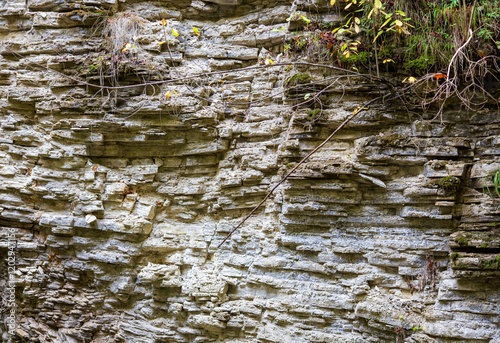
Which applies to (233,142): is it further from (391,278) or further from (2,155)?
(2,155)

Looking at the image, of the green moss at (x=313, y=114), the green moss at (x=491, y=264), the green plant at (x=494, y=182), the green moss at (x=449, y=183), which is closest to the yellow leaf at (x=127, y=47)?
the green moss at (x=313, y=114)

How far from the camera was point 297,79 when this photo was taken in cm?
437

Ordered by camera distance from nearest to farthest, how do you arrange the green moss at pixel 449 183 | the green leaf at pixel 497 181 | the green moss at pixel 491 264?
the green moss at pixel 491 264
the green leaf at pixel 497 181
the green moss at pixel 449 183

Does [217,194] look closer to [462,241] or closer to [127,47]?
[127,47]

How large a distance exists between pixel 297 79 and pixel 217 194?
181cm

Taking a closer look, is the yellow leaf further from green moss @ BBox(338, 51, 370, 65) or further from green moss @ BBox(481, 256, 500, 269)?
green moss @ BBox(481, 256, 500, 269)

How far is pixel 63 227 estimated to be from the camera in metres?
5.26

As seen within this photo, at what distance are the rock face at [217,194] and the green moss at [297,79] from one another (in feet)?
0.29

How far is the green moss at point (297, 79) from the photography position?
171 inches

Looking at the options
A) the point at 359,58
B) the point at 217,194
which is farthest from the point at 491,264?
the point at 217,194

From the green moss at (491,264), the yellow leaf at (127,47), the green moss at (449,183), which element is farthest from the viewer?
the yellow leaf at (127,47)

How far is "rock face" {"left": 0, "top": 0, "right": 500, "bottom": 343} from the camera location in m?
3.77

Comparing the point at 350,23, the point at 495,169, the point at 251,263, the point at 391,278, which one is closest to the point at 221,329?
the point at 251,263

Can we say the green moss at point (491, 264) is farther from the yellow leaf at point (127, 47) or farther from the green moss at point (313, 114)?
the yellow leaf at point (127, 47)
